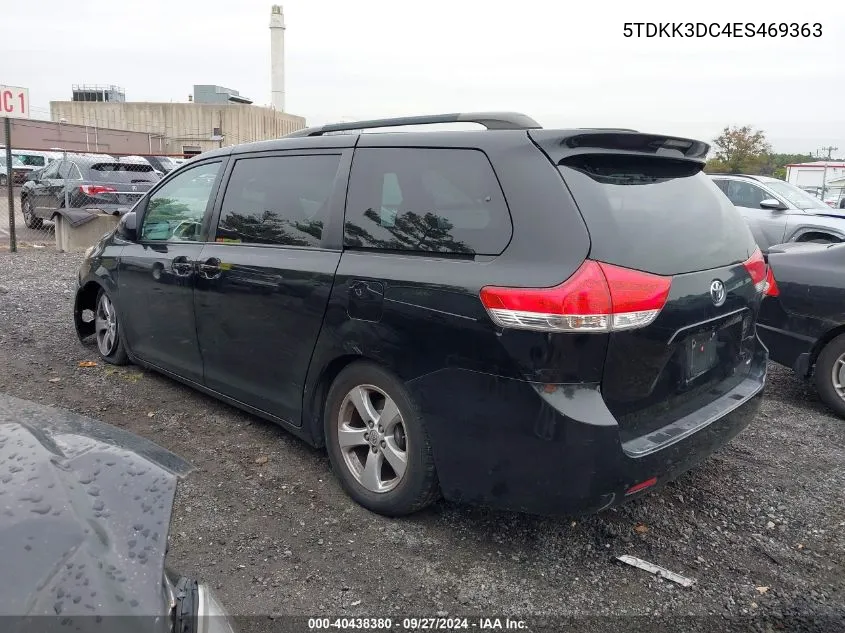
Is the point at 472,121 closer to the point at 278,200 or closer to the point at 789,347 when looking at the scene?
the point at 278,200

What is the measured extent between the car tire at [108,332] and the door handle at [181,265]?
3.72ft

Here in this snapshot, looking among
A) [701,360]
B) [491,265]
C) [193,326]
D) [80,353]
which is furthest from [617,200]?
[80,353]

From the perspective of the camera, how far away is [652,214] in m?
2.86

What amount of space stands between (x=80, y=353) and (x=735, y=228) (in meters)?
5.13

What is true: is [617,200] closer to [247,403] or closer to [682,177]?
A: [682,177]

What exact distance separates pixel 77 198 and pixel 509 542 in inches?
544

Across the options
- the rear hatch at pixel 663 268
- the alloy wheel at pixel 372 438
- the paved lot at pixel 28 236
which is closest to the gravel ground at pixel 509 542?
the alloy wheel at pixel 372 438

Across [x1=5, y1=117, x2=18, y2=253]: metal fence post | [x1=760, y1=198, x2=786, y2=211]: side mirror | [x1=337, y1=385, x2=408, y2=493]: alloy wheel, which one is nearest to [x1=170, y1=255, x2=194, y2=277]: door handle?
[x1=337, y1=385, x2=408, y2=493]: alloy wheel

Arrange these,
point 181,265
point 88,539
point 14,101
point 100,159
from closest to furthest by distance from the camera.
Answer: point 88,539 < point 181,265 < point 100,159 < point 14,101

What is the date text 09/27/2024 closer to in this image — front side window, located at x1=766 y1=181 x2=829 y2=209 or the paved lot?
front side window, located at x1=766 y1=181 x2=829 y2=209

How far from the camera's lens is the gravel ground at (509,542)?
2.63 metres

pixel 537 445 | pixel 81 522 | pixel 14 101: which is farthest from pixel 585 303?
pixel 14 101

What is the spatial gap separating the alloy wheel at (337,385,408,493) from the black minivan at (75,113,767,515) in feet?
0.04

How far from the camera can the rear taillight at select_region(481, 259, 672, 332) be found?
8.16 feet
